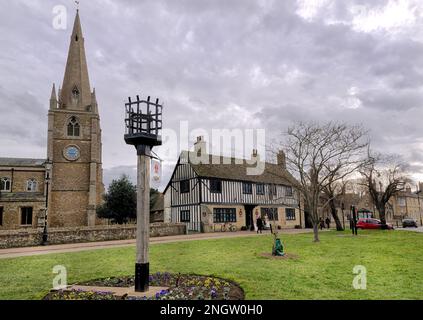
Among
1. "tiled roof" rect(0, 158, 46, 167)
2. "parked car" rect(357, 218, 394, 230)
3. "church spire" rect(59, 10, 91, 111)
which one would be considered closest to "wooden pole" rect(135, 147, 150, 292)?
"parked car" rect(357, 218, 394, 230)

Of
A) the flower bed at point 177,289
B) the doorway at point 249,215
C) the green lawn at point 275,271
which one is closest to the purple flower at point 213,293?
the flower bed at point 177,289

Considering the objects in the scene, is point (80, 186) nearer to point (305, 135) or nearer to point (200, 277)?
point (305, 135)

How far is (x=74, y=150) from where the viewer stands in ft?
131

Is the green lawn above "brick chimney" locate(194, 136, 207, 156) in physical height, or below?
below

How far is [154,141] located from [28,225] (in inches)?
1310

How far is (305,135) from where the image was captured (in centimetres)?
2102

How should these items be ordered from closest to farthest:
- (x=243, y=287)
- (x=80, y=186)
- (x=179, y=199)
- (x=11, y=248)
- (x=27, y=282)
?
(x=243, y=287) → (x=27, y=282) → (x=11, y=248) → (x=179, y=199) → (x=80, y=186)

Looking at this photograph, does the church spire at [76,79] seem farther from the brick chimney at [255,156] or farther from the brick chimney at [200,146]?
the brick chimney at [255,156]

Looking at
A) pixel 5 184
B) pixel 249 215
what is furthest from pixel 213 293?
pixel 5 184

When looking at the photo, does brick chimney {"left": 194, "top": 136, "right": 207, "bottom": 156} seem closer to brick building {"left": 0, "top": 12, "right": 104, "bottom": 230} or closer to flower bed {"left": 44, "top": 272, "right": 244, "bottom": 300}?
brick building {"left": 0, "top": 12, "right": 104, "bottom": 230}

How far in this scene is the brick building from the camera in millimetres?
35562
